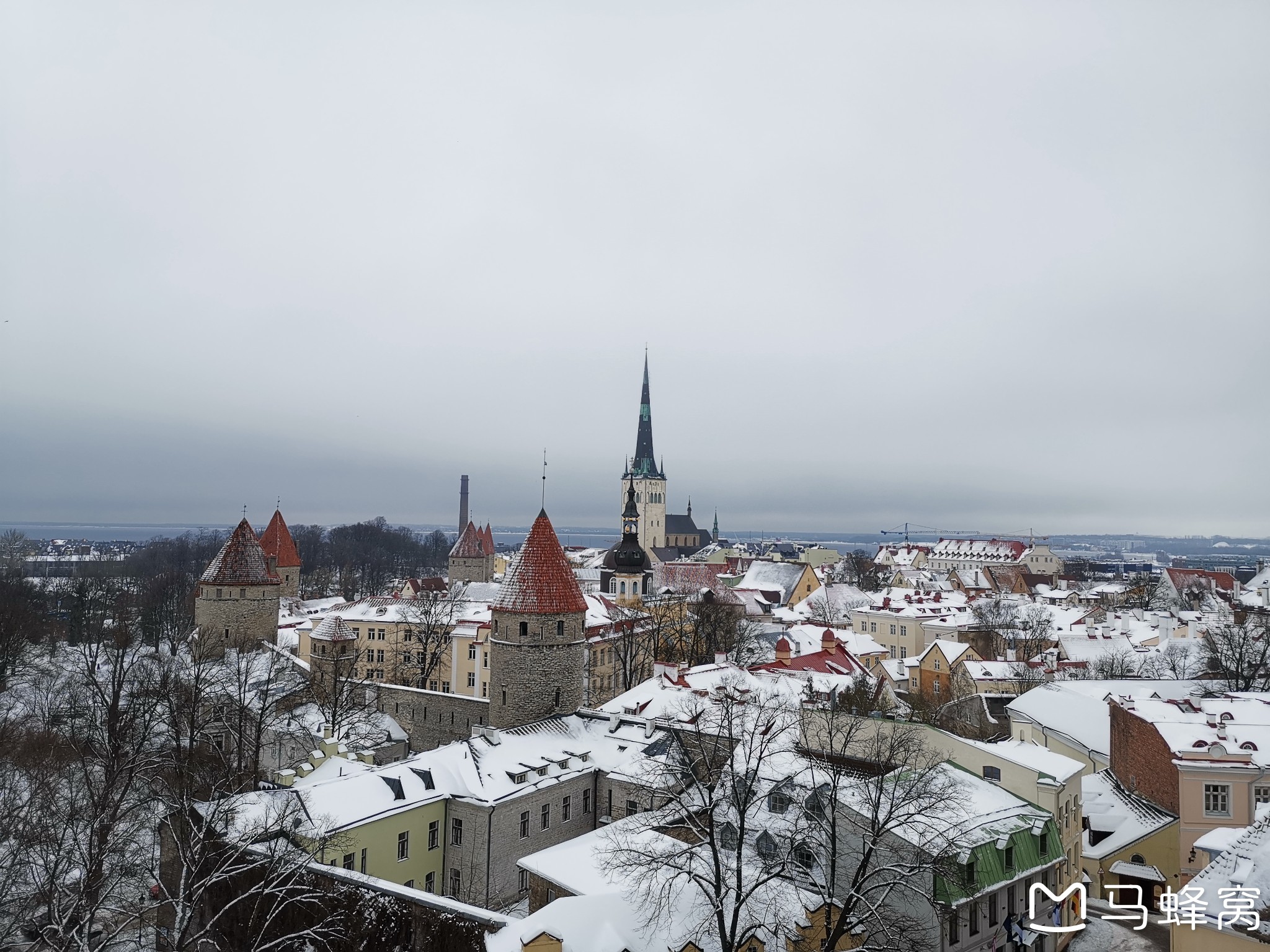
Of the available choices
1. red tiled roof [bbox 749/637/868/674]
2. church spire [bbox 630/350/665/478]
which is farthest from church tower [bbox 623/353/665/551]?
red tiled roof [bbox 749/637/868/674]

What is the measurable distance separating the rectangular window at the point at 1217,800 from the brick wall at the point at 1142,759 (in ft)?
2.87

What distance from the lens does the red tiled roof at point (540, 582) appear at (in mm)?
30359

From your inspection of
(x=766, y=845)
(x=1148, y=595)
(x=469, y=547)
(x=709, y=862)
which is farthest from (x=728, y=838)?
(x=1148, y=595)

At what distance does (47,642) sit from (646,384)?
88.1 m

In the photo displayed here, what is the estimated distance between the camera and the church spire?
128250mm

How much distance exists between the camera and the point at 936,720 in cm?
3678

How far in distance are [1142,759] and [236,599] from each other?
135 ft

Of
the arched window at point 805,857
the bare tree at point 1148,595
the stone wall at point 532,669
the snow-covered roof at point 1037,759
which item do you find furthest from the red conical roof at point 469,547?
the bare tree at point 1148,595

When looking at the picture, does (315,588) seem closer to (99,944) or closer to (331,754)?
(331,754)

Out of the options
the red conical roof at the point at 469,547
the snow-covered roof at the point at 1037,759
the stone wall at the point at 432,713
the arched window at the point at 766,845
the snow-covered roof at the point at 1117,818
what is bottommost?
the snow-covered roof at the point at 1117,818

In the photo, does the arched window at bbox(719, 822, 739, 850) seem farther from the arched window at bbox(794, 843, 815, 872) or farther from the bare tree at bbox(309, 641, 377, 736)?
the bare tree at bbox(309, 641, 377, 736)

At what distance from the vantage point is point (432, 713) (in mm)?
33875

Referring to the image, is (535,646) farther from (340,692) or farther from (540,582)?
(340,692)

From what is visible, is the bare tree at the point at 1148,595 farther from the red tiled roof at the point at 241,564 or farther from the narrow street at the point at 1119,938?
the red tiled roof at the point at 241,564
